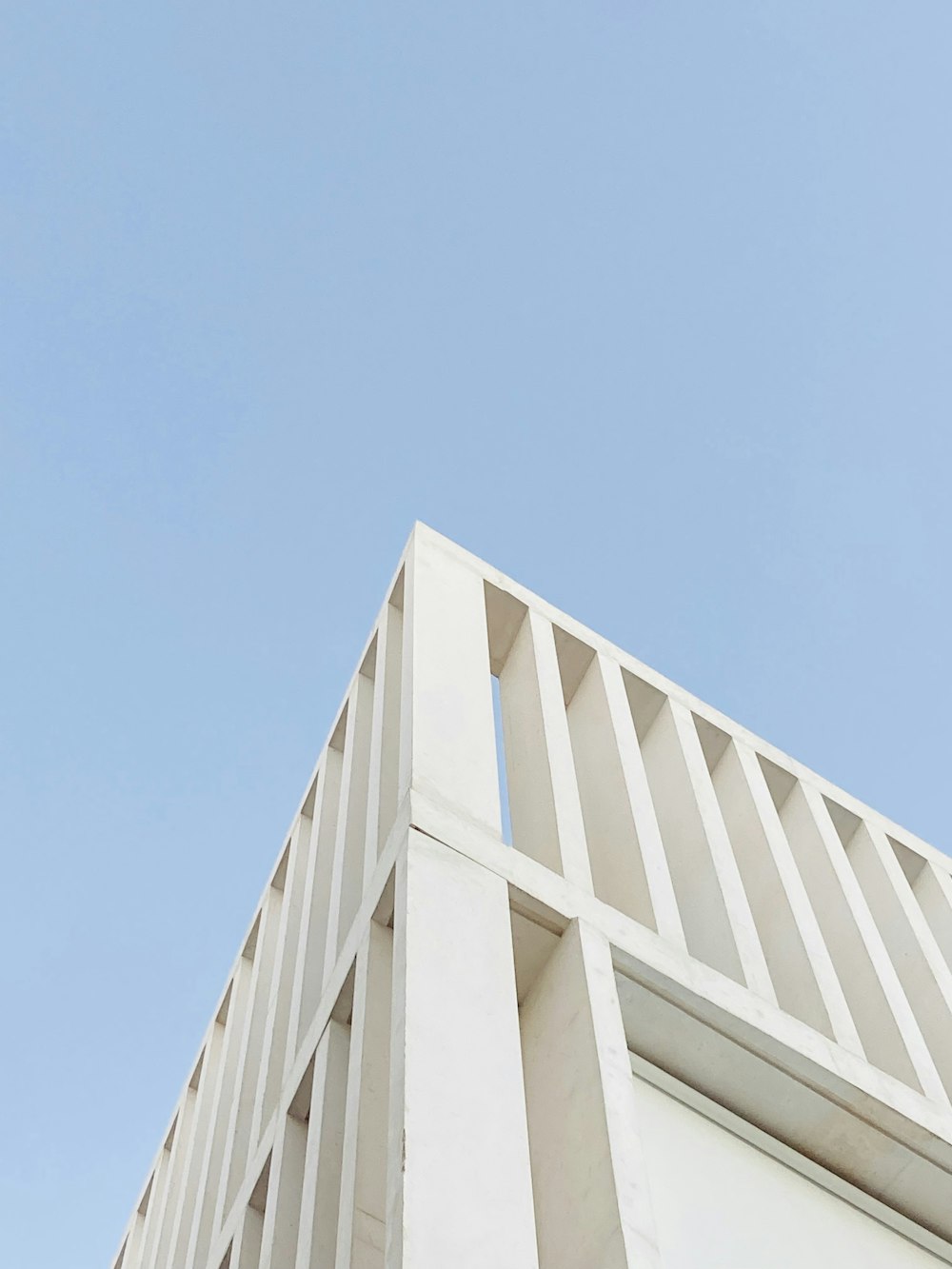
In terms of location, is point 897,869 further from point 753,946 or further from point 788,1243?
point 788,1243

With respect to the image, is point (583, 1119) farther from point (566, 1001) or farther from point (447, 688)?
point (447, 688)

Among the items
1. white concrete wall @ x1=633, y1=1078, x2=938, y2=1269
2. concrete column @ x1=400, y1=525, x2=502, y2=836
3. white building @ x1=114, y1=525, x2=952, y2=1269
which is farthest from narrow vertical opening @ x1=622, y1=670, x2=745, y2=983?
concrete column @ x1=400, y1=525, x2=502, y2=836

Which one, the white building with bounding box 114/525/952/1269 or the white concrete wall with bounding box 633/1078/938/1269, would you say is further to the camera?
the white concrete wall with bounding box 633/1078/938/1269

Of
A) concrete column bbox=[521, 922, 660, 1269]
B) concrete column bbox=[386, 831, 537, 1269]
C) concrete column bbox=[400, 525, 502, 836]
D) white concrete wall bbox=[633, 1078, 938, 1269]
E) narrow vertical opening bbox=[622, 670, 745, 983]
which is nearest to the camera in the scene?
concrete column bbox=[386, 831, 537, 1269]

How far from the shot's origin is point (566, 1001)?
13.6 feet

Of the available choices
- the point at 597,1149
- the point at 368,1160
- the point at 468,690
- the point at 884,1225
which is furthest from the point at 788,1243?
the point at 468,690

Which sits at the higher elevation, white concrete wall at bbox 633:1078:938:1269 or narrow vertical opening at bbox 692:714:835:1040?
narrow vertical opening at bbox 692:714:835:1040

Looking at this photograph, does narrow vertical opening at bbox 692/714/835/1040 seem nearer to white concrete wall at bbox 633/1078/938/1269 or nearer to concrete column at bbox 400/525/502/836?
white concrete wall at bbox 633/1078/938/1269

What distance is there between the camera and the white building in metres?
3.66

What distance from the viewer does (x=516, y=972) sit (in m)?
4.37

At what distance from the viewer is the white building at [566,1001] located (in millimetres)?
3662

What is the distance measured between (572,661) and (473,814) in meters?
2.19

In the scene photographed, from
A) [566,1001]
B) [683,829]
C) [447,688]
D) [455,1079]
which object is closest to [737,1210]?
[566,1001]

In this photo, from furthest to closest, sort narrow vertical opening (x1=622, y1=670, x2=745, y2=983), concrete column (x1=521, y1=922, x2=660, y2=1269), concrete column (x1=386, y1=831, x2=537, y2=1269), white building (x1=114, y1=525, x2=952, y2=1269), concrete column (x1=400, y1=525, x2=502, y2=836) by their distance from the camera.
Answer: narrow vertical opening (x1=622, y1=670, x2=745, y2=983), concrete column (x1=400, y1=525, x2=502, y2=836), white building (x1=114, y1=525, x2=952, y2=1269), concrete column (x1=521, y1=922, x2=660, y2=1269), concrete column (x1=386, y1=831, x2=537, y2=1269)
